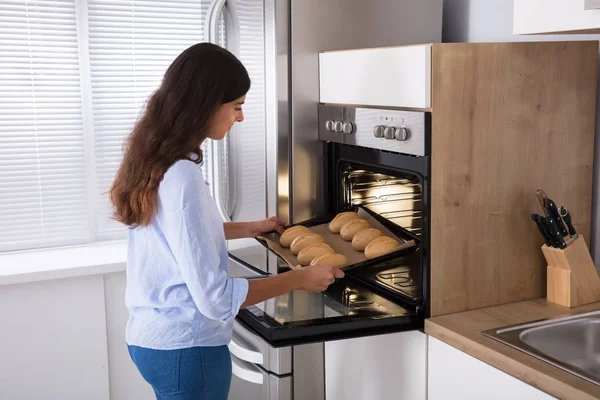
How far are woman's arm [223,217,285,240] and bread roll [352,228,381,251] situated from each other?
24 cm

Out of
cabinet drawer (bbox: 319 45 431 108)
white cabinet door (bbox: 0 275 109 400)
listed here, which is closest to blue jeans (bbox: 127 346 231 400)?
cabinet drawer (bbox: 319 45 431 108)

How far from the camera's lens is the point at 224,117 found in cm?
161

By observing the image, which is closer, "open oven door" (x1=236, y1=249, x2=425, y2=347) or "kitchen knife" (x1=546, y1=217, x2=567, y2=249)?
"open oven door" (x1=236, y1=249, x2=425, y2=347)

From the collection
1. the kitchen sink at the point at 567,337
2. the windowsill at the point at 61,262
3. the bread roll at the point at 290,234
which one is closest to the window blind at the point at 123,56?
the windowsill at the point at 61,262

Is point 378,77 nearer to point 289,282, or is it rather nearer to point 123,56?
point 289,282

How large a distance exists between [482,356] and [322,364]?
0.77 m

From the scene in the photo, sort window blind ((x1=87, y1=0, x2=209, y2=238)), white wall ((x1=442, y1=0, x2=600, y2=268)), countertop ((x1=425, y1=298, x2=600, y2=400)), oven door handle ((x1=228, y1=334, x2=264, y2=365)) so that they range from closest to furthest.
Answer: countertop ((x1=425, y1=298, x2=600, y2=400)) → white wall ((x1=442, y1=0, x2=600, y2=268)) → oven door handle ((x1=228, y1=334, x2=264, y2=365)) → window blind ((x1=87, y1=0, x2=209, y2=238))

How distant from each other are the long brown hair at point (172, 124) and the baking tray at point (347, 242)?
45 centimetres

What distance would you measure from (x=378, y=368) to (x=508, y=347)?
1.66 ft

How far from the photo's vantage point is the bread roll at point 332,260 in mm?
1761

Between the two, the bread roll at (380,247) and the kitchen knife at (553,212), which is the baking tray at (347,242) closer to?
the bread roll at (380,247)

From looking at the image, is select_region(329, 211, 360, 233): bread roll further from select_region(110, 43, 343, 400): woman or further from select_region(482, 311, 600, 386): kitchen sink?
select_region(482, 311, 600, 386): kitchen sink

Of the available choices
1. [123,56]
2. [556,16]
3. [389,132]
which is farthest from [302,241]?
[123,56]

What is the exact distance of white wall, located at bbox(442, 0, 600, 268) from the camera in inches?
75.4
